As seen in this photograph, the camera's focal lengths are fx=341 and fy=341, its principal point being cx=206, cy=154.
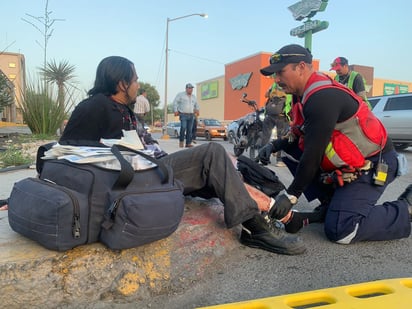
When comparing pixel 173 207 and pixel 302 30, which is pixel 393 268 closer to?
pixel 173 207

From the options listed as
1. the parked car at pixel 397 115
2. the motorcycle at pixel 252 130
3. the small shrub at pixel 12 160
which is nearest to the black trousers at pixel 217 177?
the small shrub at pixel 12 160

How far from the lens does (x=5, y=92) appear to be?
9.58 metres

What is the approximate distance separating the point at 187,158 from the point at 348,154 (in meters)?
1.10

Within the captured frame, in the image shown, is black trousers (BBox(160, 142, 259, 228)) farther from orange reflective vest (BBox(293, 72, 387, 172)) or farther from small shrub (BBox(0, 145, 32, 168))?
small shrub (BBox(0, 145, 32, 168))

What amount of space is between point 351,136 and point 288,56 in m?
0.69

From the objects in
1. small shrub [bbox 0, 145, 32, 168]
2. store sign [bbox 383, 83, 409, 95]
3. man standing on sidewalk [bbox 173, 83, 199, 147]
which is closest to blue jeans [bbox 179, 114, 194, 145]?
man standing on sidewalk [bbox 173, 83, 199, 147]

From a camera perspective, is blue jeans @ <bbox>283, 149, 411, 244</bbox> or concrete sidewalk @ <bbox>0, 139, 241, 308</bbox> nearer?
concrete sidewalk @ <bbox>0, 139, 241, 308</bbox>

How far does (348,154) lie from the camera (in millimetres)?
2309

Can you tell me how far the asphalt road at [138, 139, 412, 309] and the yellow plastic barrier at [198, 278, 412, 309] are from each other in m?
0.29

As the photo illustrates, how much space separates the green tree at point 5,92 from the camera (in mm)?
9398

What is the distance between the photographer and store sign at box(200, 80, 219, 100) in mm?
40062

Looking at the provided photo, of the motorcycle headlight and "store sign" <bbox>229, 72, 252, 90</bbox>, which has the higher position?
"store sign" <bbox>229, 72, 252, 90</bbox>

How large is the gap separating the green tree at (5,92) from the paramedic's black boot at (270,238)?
9.49 metres

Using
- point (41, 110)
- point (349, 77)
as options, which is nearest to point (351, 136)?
point (349, 77)
